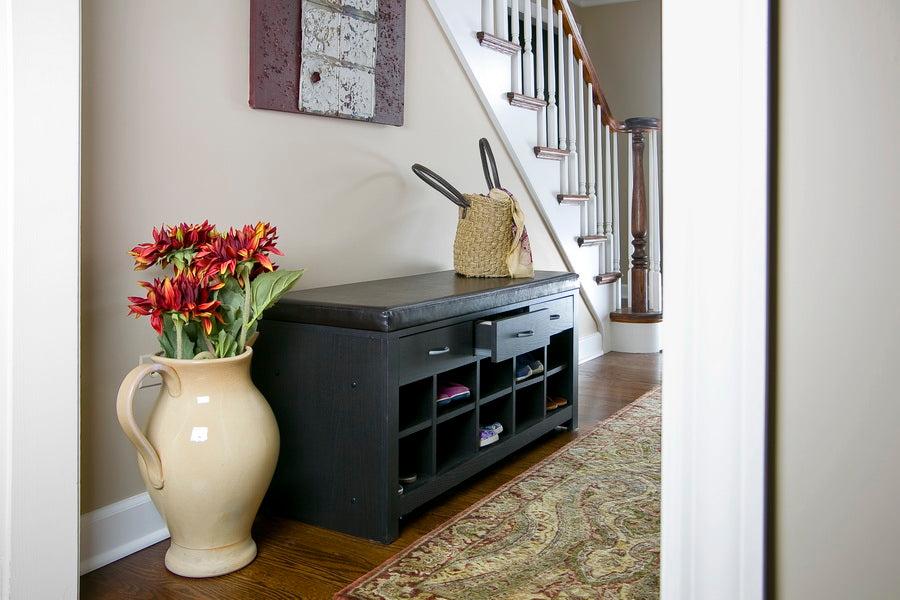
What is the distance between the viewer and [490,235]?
2670mm

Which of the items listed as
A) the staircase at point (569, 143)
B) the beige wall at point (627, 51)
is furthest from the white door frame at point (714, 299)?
the beige wall at point (627, 51)

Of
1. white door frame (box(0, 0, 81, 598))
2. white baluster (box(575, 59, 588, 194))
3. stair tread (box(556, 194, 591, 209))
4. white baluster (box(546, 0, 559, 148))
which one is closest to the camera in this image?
white door frame (box(0, 0, 81, 598))

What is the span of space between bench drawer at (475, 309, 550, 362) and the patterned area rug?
36cm

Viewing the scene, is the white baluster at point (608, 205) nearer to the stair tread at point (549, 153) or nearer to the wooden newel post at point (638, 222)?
the wooden newel post at point (638, 222)

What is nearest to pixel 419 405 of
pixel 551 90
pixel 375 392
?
pixel 375 392

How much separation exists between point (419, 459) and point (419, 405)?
148 millimetres

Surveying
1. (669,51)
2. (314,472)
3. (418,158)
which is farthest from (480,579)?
(418,158)

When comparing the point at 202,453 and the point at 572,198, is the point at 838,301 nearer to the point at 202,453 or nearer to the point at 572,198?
the point at 202,453

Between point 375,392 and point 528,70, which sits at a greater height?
point 528,70

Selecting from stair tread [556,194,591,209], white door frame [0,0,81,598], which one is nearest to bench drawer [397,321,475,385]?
white door frame [0,0,81,598]

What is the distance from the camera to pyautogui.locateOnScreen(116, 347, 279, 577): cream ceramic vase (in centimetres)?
163

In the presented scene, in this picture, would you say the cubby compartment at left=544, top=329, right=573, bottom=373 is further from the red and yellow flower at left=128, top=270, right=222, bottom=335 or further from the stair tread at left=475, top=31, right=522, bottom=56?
the red and yellow flower at left=128, top=270, right=222, bottom=335

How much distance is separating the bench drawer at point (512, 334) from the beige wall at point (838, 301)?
1.55 m

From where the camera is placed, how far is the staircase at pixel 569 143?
3285 millimetres
